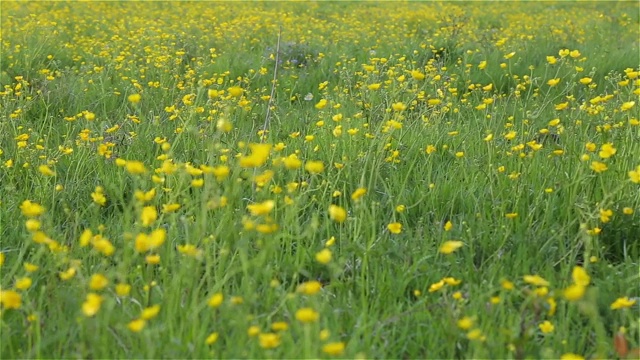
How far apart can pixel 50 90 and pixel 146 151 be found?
1289mm

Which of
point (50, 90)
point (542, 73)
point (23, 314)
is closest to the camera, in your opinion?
point (23, 314)

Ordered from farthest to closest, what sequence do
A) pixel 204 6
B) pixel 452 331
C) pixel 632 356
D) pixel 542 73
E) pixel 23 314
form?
pixel 204 6 → pixel 542 73 → pixel 23 314 → pixel 452 331 → pixel 632 356

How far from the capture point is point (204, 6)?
1059cm

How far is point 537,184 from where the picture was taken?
2.52 meters

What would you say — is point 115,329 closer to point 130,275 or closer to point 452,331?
point 130,275

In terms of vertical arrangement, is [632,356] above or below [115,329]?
above

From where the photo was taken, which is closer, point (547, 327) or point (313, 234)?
point (547, 327)

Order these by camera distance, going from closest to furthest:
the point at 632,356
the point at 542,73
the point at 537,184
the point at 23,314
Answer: the point at 632,356, the point at 23,314, the point at 537,184, the point at 542,73

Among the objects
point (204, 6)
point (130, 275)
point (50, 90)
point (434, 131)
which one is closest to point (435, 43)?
point (434, 131)

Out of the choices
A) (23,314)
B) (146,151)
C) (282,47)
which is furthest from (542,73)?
(23,314)

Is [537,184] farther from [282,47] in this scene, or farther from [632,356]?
[282,47]

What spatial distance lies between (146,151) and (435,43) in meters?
3.39

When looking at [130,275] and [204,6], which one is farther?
[204,6]

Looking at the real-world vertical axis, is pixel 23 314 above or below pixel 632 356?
below
